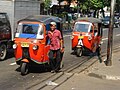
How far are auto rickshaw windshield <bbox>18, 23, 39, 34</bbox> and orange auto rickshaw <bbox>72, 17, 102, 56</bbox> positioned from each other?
5605mm

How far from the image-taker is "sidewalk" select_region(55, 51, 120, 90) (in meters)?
10.3

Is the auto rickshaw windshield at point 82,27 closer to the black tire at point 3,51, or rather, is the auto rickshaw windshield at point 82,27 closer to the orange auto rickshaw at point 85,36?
the orange auto rickshaw at point 85,36

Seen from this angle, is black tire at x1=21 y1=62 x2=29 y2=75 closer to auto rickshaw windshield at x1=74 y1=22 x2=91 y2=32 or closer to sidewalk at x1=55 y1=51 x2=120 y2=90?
sidewalk at x1=55 y1=51 x2=120 y2=90

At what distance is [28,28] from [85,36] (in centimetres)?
584

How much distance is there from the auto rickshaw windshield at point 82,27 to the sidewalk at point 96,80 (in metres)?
4.97

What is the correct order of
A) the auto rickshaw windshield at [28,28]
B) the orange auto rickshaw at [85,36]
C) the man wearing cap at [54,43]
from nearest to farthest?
the man wearing cap at [54,43], the auto rickshaw windshield at [28,28], the orange auto rickshaw at [85,36]

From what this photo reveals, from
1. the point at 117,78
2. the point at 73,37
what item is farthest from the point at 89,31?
the point at 117,78

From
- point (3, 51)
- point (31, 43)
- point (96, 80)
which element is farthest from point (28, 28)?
point (3, 51)

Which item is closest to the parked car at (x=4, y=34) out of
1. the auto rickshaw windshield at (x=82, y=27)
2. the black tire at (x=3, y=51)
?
the black tire at (x=3, y=51)

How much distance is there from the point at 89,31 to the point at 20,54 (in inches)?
263

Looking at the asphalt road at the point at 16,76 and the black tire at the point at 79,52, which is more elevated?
the black tire at the point at 79,52

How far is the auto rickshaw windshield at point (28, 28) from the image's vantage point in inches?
483

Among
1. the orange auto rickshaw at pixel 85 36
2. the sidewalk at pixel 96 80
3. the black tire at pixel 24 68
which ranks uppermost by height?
the orange auto rickshaw at pixel 85 36

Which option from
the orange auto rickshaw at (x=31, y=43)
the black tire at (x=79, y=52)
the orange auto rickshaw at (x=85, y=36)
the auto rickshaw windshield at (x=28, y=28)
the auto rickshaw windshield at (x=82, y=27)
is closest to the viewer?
the orange auto rickshaw at (x=31, y=43)
